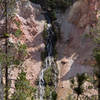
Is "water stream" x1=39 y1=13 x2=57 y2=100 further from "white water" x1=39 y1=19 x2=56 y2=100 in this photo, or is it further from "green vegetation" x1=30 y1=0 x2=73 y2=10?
"green vegetation" x1=30 y1=0 x2=73 y2=10

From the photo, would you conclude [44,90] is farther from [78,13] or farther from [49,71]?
[78,13]

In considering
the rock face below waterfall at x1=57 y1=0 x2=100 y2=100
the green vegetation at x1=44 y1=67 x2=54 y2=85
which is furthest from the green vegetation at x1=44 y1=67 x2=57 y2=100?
the rock face below waterfall at x1=57 y1=0 x2=100 y2=100

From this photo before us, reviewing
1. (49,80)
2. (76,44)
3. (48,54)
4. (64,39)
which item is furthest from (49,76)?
(64,39)

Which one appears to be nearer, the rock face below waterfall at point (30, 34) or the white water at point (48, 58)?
the white water at point (48, 58)

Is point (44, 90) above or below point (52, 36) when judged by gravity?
below

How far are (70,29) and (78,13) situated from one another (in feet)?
10.0

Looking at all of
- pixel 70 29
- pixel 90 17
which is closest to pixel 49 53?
pixel 70 29

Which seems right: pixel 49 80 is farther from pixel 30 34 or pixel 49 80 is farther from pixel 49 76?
pixel 30 34

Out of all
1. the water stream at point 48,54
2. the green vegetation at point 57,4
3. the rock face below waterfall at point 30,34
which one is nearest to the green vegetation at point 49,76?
the water stream at point 48,54

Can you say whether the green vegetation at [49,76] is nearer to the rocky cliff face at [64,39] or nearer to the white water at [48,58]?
the white water at [48,58]

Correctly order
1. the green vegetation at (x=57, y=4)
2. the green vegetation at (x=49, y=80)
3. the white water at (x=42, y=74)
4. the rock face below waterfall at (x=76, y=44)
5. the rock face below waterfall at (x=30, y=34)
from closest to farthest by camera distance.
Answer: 1. the green vegetation at (x=49, y=80)
2. the white water at (x=42, y=74)
3. the rock face below waterfall at (x=76, y=44)
4. the rock face below waterfall at (x=30, y=34)
5. the green vegetation at (x=57, y=4)

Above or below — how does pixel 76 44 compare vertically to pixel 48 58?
above

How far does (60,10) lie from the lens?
32156mm

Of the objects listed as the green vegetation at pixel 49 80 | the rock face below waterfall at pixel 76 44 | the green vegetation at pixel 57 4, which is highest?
the green vegetation at pixel 57 4
